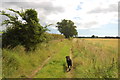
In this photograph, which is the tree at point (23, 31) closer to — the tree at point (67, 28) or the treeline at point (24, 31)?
the treeline at point (24, 31)

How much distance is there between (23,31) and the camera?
11.6m

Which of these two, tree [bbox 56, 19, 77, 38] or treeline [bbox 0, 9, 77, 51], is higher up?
tree [bbox 56, 19, 77, 38]

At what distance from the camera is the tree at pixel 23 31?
10.8 m

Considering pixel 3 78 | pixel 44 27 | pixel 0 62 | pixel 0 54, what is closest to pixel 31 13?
pixel 44 27

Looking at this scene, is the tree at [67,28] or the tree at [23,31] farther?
the tree at [67,28]

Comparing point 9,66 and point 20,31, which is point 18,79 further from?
point 20,31

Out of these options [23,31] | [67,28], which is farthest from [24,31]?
[67,28]

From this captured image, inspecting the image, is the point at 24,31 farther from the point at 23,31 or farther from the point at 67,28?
the point at 67,28

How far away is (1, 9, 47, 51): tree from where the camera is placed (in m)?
10.8

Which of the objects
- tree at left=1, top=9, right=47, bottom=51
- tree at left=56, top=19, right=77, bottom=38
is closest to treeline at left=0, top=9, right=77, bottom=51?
tree at left=1, top=9, right=47, bottom=51

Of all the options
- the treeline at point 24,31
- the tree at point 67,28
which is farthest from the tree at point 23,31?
the tree at point 67,28

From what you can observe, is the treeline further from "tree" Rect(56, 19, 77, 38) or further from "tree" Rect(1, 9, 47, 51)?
"tree" Rect(56, 19, 77, 38)

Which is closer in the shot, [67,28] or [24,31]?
[24,31]

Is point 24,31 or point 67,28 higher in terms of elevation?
point 67,28
